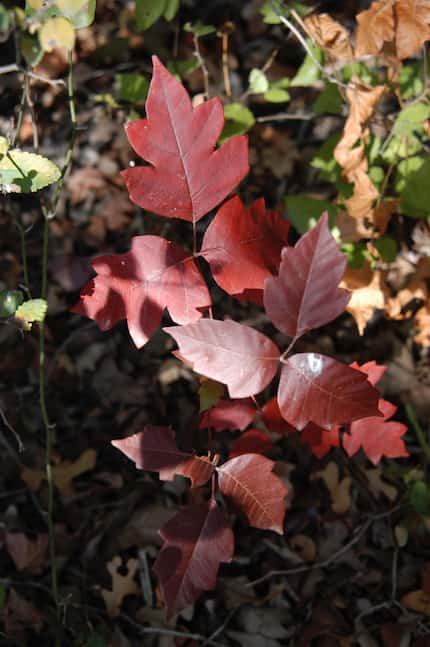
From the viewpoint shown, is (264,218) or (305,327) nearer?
(305,327)

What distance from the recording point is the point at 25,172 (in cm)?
105

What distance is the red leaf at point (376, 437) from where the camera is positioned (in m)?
1.35

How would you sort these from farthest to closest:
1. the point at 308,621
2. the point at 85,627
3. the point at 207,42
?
the point at 207,42 < the point at 308,621 < the point at 85,627

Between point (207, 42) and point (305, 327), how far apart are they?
192 centimetres

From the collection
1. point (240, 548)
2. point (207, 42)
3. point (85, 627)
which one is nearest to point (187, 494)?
point (240, 548)

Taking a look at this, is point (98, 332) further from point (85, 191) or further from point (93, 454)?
point (85, 191)

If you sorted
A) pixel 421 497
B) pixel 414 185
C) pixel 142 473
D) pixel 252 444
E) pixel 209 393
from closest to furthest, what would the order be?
1. pixel 209 393
2. pixel 252 444
3. pixel 414 185
4. pixel 421 497
5. pixel 142 473

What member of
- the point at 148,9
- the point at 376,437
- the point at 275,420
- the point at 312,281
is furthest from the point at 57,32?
the point at 376,437

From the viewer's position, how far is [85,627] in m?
1.54

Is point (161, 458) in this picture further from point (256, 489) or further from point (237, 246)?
point (237, 246)

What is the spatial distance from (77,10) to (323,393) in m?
0.78

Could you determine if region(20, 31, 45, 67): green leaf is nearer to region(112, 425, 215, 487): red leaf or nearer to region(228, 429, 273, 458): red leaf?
region(112, 425, 215, 487): red leaf

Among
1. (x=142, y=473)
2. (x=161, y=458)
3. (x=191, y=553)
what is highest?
(x=161, y=458)

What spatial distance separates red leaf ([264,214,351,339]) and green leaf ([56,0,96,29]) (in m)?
0.55
